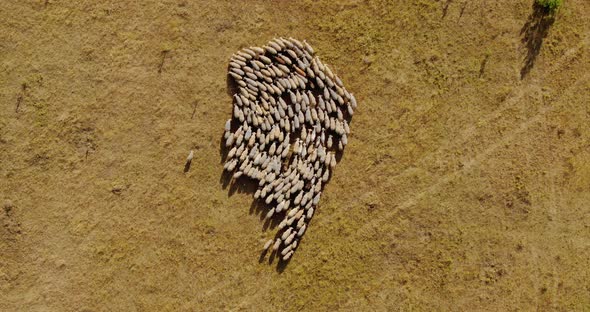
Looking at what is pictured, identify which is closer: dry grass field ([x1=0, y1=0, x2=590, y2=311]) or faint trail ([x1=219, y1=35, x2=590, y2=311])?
dry grass field ([x1=0, y1=0, x2=590, y2=311])

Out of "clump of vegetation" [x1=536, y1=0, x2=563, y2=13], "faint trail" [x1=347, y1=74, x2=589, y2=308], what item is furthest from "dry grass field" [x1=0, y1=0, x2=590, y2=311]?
"clump of vegetation" [x1=536, y1=0, x2=563, y2=13]

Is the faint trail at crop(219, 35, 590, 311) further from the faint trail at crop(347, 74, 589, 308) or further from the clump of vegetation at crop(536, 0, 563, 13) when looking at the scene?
the clump of vegetation at crop(536, 0, 563, 13)

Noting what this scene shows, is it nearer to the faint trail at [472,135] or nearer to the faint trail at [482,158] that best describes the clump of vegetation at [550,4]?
the faint trail at [472,135]

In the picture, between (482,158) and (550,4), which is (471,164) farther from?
(550,4)

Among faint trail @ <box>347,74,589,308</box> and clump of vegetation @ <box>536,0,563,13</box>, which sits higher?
clump of vegetation @ <box>536,0,563,13</box>

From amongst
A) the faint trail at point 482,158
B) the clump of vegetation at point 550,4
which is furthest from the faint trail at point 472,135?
the clump of vegetation at point 550,4

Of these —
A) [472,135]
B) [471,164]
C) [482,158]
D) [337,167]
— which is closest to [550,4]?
[472,135]
